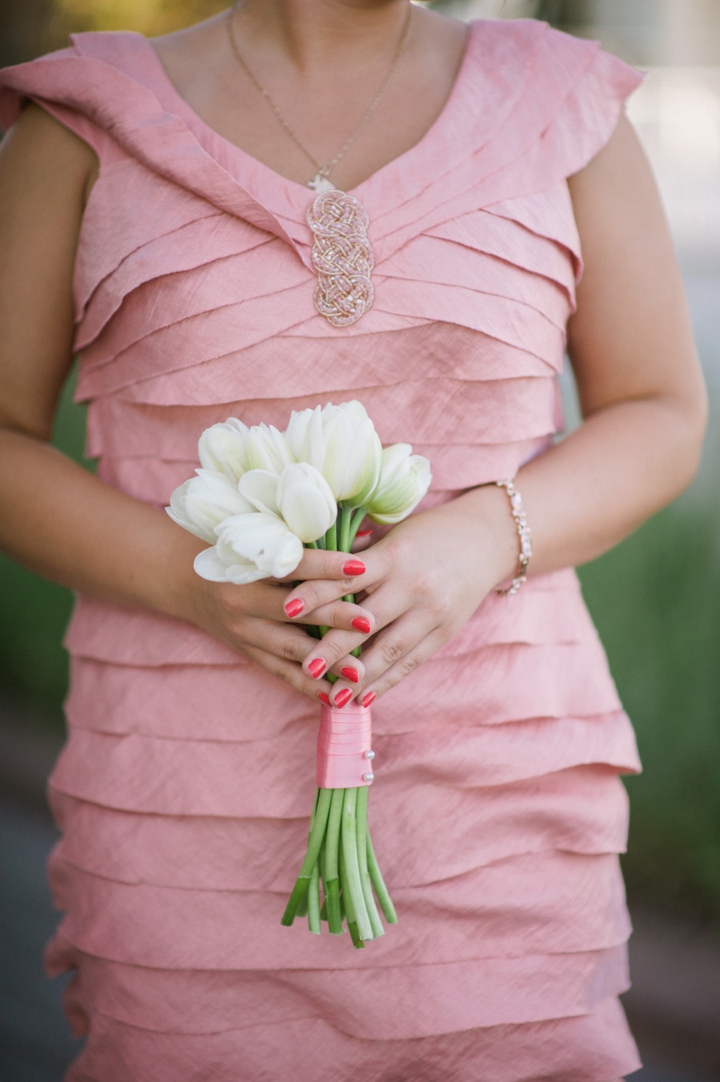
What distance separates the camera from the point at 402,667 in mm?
1025

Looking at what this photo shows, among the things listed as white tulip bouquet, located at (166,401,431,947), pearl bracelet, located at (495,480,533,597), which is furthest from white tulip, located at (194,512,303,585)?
pearl bracelet, located at (495,480,533,597)

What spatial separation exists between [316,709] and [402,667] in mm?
185

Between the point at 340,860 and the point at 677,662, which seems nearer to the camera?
the point at 340,860

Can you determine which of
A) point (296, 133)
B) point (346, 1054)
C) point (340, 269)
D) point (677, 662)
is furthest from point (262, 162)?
point (677, 662)

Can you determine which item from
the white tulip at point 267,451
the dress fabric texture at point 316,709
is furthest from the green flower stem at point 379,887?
the white tulip at point 267,451

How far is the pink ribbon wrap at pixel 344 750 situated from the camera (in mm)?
988

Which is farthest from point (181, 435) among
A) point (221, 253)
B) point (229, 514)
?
point (229, 514)

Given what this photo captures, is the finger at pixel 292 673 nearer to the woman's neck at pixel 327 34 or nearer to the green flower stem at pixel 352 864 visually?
the green flower stem at pixel 352 864

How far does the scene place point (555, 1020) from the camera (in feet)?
3.83

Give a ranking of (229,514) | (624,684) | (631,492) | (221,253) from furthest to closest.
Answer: (624,684) → (631,492) → (221,253) → (229,514)

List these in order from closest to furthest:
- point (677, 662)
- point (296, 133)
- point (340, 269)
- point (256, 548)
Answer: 1. point (256, 548)
2. point (340, 269)
3. point (296, 133)
4. point (677, 662)

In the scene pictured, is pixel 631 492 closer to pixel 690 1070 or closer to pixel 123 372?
pixel 123 372

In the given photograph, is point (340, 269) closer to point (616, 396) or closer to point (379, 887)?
point (616, 396)

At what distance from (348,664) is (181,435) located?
15.9 inches
